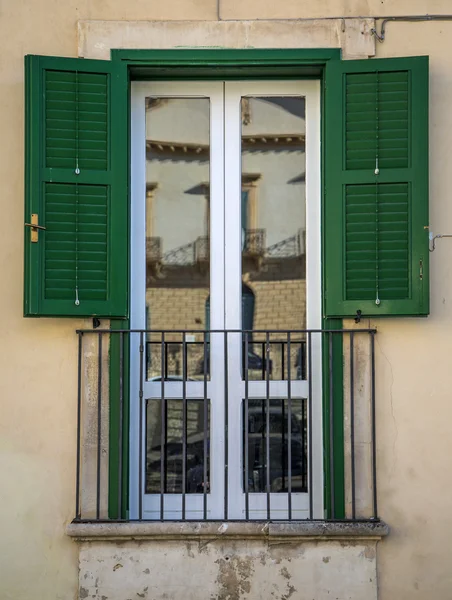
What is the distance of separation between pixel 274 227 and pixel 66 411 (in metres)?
1.60

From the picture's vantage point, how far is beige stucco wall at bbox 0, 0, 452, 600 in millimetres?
5445

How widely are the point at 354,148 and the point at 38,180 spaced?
177 centimetres

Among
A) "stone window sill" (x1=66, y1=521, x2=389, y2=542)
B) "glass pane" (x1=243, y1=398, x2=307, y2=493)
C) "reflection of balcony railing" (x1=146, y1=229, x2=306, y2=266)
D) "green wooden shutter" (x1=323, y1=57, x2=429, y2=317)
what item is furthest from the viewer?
"reflection of balcony railing" (x1=146, y1=229, x2=306, y2=266)

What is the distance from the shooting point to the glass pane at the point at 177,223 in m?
5.69

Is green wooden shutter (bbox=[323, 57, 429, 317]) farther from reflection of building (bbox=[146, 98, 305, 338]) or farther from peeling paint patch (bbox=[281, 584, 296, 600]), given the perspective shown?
peeling paint patch (bbox=[281, 584, 296, 600])

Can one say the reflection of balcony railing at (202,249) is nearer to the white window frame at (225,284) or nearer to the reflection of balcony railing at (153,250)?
the white window frame at (225,284)

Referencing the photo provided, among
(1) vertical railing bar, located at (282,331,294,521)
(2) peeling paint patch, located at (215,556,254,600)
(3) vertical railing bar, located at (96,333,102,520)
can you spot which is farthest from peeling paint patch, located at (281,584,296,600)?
(3) vertical railing bar, located at (96,333,102,520)

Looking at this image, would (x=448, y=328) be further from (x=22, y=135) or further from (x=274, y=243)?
A: (x=22, y=135)

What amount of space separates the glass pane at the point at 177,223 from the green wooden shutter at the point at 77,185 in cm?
29

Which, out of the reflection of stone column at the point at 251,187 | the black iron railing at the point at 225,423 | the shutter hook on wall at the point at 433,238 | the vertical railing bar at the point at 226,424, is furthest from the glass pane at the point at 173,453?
the shutter hook on wall at the point at 433,238

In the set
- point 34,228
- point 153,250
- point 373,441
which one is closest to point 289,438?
point 373,441

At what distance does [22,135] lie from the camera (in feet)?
18.2

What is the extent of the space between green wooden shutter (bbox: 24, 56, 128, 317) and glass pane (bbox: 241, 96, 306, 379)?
747 millimetres

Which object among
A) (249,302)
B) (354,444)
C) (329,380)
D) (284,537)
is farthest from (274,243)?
(284,537)
